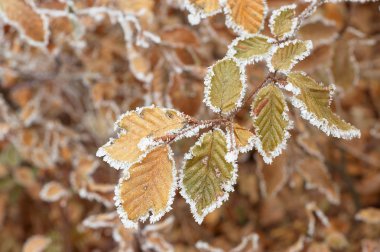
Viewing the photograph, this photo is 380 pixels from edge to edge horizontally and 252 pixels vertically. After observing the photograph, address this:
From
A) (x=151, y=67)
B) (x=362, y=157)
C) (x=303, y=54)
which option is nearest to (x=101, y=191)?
(x=151, y=67)

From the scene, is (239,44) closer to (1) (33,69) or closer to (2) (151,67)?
(2) (151,67)

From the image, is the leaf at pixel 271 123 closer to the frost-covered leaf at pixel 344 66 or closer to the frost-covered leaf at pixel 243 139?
the frost-covered leaf at pixel 243 139

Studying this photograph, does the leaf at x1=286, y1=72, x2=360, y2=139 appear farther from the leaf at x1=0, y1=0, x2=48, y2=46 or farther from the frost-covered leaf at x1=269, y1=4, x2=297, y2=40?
the leaf at x1=0, y1=0, x2=48, y2=46

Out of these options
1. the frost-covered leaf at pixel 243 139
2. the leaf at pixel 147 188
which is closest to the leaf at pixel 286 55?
the frost-covered leaf at pixel 243 139

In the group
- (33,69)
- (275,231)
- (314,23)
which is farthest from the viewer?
(275,231)

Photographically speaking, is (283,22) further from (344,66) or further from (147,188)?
(344,66)

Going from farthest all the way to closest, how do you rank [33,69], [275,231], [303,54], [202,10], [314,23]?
1. [275,231]
2. [33,69]
3. [314,23]
4. [202,10]
5. [303,54]

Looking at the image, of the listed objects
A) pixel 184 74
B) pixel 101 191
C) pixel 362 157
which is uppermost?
pixel 184 74

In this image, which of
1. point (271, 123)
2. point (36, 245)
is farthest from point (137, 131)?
point (36, 245)
